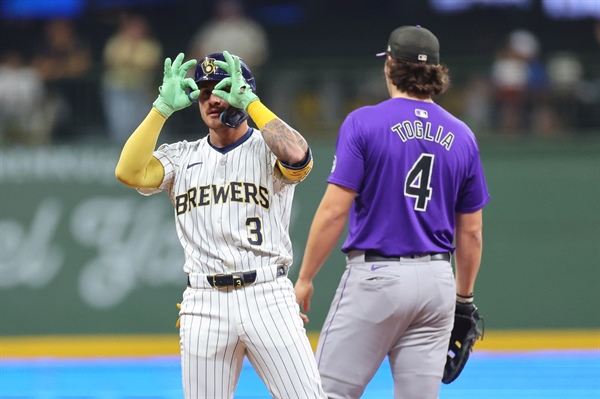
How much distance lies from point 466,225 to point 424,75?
31.7 inches

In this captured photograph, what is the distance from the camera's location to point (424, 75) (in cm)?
520

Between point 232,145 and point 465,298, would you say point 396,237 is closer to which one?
point 465,298

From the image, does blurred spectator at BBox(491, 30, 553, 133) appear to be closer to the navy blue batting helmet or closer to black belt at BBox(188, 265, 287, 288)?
the navy blue batting helmet

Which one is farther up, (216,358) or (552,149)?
(552,149)

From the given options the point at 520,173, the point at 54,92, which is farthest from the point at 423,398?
the point at 54,92

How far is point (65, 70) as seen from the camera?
1315cm

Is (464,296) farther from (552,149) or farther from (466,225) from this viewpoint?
(552,149)

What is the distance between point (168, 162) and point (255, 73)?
772 cm

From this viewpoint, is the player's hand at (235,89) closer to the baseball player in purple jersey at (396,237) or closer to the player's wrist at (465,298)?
the baseball player in purple jersey at (396,237)

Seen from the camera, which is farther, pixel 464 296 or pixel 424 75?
pixel 464 296

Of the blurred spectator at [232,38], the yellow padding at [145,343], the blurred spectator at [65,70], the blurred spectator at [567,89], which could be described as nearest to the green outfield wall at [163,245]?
the yellow padding at [145,343]

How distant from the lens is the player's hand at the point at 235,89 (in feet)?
15.8

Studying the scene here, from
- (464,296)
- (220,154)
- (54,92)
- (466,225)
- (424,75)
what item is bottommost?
(464,296)

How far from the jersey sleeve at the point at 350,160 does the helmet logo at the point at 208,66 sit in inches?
28.0
